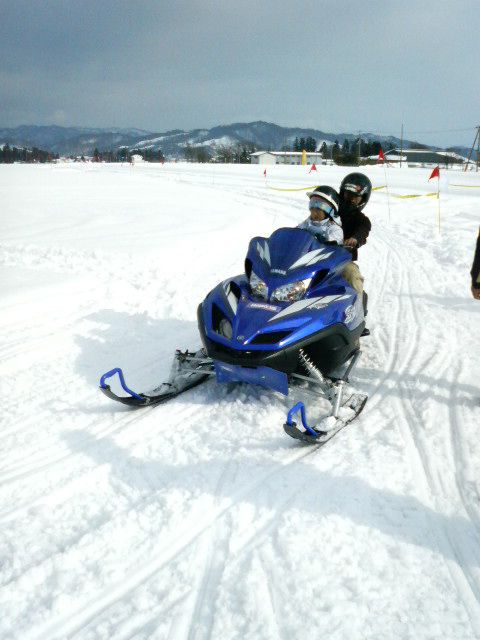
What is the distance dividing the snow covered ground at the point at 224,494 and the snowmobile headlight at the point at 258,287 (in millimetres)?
802

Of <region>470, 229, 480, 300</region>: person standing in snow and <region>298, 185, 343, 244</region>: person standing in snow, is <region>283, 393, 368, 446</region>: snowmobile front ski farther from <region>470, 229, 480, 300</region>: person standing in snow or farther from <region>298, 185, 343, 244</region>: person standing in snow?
<region>298, 185, 343, 244</region>: person standing in snow

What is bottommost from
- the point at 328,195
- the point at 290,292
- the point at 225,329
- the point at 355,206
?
the point at 225,329

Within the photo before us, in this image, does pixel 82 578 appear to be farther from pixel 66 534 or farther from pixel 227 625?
pixel 227 625

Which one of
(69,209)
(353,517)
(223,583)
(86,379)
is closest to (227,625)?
(223,583)

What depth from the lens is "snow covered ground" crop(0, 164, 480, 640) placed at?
2.05 m

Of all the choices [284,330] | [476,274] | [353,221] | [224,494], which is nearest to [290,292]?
[284,330]

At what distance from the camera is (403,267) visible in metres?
8.22

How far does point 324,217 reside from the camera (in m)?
4.52

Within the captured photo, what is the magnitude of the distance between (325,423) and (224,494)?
0.93m

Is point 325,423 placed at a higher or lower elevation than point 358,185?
lower

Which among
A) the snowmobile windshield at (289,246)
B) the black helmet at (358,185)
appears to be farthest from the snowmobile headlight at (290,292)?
the black helmet at (358,185)

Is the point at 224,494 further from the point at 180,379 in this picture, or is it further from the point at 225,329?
the point at 180,379

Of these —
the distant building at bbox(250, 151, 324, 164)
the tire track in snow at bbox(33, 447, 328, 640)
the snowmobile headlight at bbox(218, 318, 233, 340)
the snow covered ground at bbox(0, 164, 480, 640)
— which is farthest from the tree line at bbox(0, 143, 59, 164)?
the tire track in snow at bbox(33, 447, 328, 640)

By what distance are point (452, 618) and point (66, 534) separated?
5.92ft
